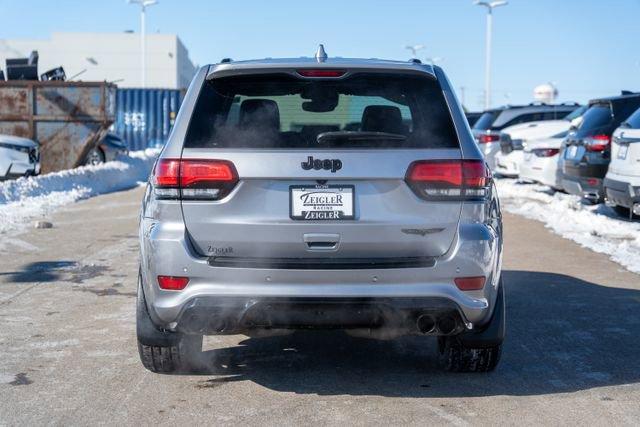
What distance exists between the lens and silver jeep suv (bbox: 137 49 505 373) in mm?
4504

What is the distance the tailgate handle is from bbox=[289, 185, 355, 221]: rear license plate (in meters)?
0.08

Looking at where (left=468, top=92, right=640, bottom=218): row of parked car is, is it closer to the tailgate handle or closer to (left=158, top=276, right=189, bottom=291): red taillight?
the tailgate handle

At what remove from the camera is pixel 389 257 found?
454cm

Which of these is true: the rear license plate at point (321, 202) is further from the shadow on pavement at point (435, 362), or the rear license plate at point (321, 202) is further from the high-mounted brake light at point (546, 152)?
the high-mounted brake light at point (546, 152)

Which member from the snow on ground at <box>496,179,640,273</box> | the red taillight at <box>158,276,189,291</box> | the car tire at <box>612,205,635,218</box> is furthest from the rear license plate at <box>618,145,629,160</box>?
the red taillight at <box>158,276,189,291</box>

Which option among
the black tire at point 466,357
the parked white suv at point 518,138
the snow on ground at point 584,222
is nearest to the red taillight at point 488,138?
the parked white suv at point 518,138

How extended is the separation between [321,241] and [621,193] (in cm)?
830

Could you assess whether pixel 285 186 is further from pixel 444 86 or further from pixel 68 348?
pixel 68 348

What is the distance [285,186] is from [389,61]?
0.96m

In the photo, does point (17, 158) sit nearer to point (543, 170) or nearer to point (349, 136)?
point (543, 170)

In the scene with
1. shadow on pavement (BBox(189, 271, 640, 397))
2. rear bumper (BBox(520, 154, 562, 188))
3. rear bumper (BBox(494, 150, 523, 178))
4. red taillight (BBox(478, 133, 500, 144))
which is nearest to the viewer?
shadow on pavement (BBox(189, 271, 640, 397))

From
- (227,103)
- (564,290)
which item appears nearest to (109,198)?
(564,290)

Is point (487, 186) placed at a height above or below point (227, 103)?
below

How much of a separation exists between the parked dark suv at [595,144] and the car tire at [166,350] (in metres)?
9.57
